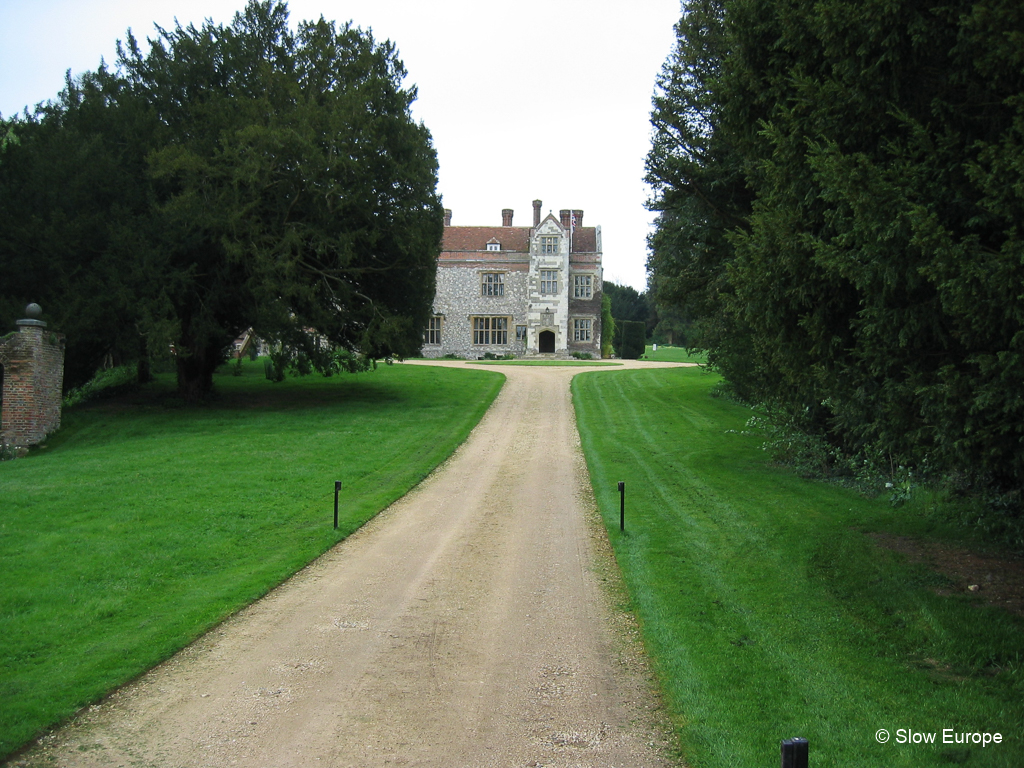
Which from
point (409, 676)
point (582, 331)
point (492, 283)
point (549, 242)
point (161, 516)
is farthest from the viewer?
point (582, 331)

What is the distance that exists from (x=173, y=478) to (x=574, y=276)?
3954cm

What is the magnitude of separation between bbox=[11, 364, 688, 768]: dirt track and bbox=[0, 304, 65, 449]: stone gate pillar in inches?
519

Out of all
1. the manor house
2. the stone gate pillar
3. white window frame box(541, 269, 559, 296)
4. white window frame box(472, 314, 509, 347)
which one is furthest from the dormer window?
the stone gate pillar

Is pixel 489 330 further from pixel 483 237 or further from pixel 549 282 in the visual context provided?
pixel 483 237

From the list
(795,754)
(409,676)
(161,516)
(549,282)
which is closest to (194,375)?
(161,516)

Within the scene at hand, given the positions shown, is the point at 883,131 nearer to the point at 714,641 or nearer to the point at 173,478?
the point at 714,641

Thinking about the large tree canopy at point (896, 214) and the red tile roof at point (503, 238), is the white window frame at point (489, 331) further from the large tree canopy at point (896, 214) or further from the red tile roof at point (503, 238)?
the large tree canopy at point (896, 214)

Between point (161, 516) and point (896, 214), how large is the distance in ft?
33.4

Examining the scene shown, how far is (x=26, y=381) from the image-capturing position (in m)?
18.9

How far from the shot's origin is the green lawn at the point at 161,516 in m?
6.46

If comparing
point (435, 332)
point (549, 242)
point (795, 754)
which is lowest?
point (795, 754)

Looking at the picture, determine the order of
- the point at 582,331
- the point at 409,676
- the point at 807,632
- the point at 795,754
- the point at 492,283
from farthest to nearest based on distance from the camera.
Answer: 1. the point at 582,331
2. the point at 492,283
3. the point at 807,632
4. the point at 409,676
5. the point at 795,754

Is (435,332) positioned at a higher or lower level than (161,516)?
higher

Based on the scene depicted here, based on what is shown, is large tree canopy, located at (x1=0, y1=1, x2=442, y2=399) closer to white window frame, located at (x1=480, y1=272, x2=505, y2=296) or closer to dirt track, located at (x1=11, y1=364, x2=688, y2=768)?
dirt track, located at (x1=11, y1=364, x2=688, y2=768)
